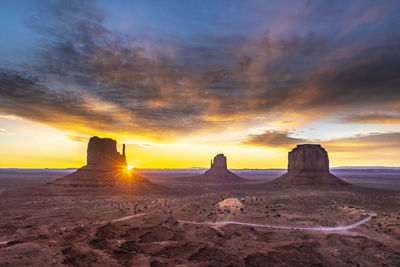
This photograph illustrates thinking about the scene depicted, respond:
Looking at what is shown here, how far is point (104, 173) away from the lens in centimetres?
6231

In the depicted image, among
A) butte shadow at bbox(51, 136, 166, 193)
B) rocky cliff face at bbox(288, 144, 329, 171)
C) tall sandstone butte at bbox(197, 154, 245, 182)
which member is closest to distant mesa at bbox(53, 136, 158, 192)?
butte shadow at bbox(51, 136, 166, 193)

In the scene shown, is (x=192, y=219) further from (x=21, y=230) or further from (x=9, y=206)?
(x=9, y=206)

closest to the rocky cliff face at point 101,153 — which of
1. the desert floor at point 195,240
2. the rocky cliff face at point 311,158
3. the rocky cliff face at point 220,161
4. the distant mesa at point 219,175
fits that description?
the desert floor at point 195,240

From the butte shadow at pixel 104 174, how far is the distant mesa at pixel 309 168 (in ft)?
150

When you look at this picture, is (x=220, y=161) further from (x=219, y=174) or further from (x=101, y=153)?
(x=101, y=153)

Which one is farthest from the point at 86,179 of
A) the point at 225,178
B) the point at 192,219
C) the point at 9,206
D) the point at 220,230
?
the point at 225,178

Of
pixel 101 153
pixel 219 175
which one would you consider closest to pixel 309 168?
pixel 219 175

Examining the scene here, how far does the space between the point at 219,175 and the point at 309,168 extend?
51.1 meters

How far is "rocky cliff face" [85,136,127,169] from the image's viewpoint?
6469cm

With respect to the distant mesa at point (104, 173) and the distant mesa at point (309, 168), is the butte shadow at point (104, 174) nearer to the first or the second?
the distant mesa at point (104, 173)

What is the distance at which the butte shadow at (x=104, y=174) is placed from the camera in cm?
5653

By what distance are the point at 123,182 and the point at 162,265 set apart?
168ft

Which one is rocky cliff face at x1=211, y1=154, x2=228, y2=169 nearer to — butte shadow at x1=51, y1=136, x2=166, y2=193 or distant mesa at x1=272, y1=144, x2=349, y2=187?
distant mesa at x1=272, y1=144, x2=349, y2=187

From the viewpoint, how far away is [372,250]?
57.1 feet
